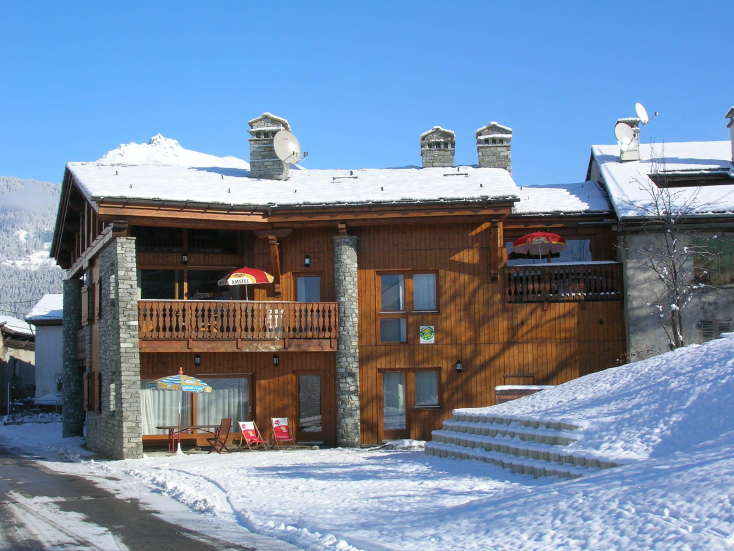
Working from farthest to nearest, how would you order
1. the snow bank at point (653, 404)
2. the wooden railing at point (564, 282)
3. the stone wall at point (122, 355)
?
the wooden railing at point (564, 282)
the stone wall at point (122, 355)
the snow bank at point (653, 404)

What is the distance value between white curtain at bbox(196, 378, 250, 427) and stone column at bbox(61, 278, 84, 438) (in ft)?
27.1

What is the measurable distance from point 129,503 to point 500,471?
18.3 feet

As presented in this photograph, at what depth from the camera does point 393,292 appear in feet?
74.9

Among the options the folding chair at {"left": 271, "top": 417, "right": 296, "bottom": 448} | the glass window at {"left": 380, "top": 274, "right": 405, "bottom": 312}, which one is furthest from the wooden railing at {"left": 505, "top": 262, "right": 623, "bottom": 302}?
the folding chair at {"left": 271, "top": 417, "right": 296, "bottom": 448}

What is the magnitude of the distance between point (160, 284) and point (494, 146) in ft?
34.6

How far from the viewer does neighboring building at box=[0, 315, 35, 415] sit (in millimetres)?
45219

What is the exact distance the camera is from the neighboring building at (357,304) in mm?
21812

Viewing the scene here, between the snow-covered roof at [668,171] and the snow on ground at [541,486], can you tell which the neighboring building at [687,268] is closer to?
the snow-covered roof at [668,171]

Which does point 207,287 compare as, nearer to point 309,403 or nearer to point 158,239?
point 158,239

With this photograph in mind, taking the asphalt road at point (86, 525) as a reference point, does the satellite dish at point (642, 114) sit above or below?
above

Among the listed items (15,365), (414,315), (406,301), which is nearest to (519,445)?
(414,315)

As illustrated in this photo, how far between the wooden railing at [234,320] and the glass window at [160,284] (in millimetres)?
1872

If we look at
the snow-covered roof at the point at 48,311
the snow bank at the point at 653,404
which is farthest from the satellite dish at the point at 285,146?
the snow-covered roof at the point at 48,311

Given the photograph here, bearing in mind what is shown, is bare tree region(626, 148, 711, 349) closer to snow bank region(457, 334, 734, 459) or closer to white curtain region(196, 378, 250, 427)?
snow bank region(457, 334, 734, 459)
